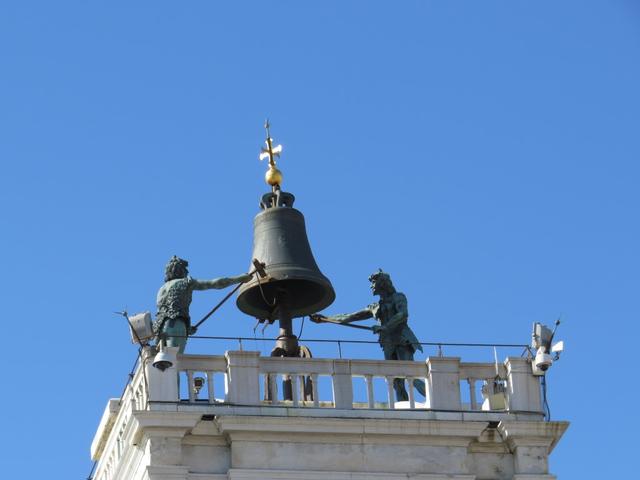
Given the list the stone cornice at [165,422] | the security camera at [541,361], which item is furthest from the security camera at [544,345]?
the stone cornice at [165,422]

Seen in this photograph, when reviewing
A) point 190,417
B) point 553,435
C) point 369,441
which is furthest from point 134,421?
point 553,435

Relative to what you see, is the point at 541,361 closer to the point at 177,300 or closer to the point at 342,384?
the point at 342,384

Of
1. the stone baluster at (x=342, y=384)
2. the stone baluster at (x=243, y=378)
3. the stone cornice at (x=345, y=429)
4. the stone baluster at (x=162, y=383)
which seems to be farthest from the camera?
the stone baluster at (x=342, y=384)

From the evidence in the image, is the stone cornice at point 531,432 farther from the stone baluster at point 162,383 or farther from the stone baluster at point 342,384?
the stone baluster at point 162,383

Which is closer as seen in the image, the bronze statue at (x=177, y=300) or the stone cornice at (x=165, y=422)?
the stone cornice at (x=165, y=422)

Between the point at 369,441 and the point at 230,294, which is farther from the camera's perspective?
the point at 230,294

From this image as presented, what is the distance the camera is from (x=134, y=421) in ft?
134

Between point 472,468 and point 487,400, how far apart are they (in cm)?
126

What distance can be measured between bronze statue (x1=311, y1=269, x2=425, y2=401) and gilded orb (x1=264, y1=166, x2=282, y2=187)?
2269mm

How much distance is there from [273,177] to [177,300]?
136 inches

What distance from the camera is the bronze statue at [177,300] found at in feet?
140

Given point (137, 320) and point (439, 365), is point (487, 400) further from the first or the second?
point (137, 320)

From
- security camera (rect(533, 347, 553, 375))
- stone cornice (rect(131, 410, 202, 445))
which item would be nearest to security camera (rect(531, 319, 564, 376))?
security camera (rect(533, 347, 553, 375))

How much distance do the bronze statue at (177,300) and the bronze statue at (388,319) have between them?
2.14 m
